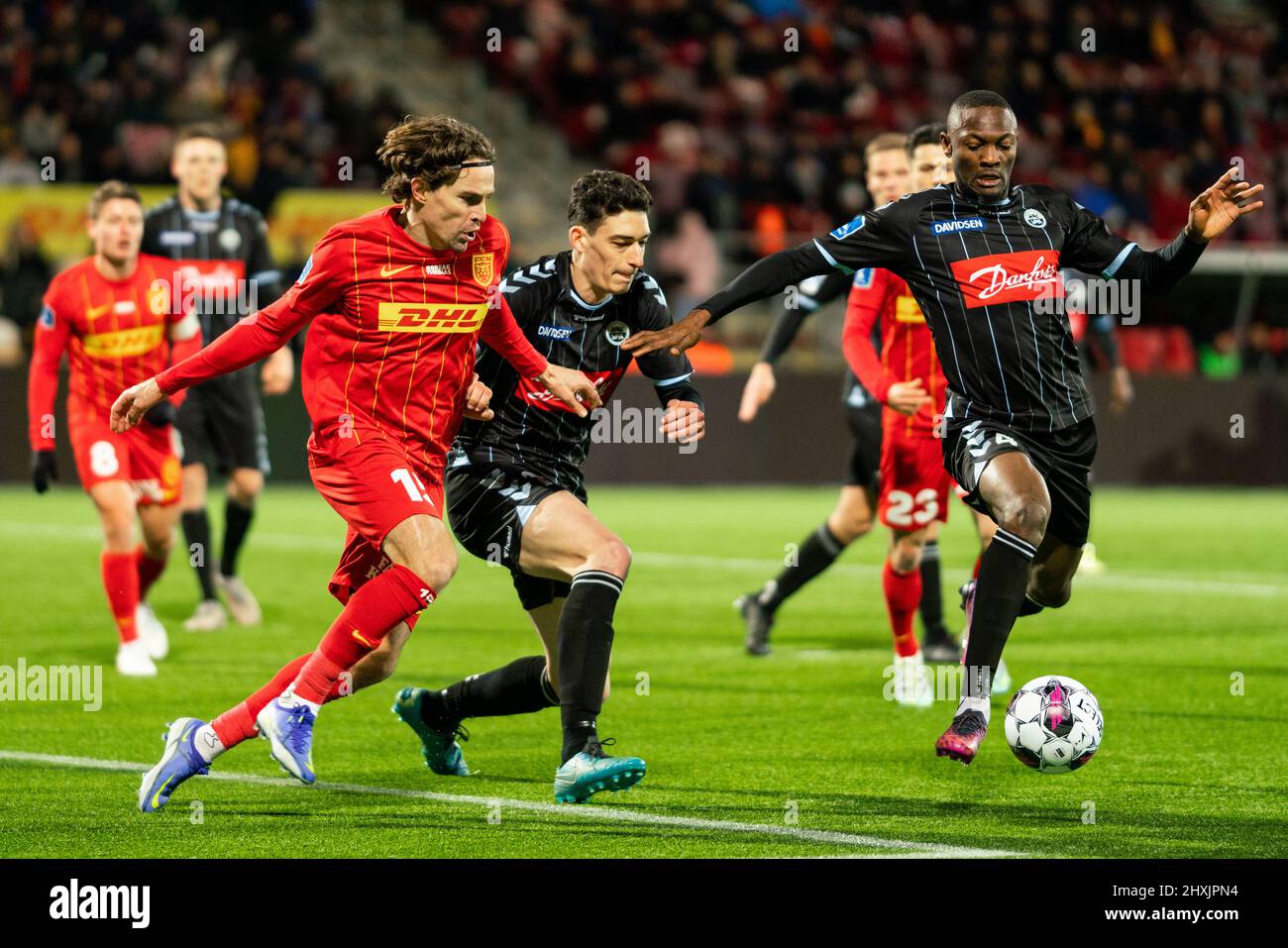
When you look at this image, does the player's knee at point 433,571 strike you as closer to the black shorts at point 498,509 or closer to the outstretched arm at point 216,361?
the black shorts at point 498,509

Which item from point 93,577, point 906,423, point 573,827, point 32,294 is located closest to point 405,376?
point 573,827

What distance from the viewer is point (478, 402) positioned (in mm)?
5977

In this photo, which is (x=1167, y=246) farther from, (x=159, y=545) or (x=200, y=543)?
(x=200, y=543)

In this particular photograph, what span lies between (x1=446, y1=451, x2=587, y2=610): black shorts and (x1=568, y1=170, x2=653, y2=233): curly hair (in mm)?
841

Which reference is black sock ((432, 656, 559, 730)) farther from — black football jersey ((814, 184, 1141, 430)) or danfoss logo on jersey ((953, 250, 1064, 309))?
danfoss logo on jersey ((953, 250, 1064, 309))

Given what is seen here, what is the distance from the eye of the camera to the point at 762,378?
29.6ft

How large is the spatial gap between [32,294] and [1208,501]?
12251mm

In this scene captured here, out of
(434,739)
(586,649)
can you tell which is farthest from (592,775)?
(434,739)

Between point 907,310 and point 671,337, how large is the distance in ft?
8.43

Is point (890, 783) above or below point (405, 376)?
below

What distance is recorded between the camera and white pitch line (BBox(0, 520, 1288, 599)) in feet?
40.0

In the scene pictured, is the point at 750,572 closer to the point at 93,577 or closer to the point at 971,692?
the point at 93,577

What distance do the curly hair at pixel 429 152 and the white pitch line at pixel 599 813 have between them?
1.85 metres

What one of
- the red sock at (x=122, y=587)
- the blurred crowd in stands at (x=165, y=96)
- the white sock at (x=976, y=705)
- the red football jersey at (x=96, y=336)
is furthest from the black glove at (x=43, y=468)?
the blurred crowd in stands at (x=165, y=96)
